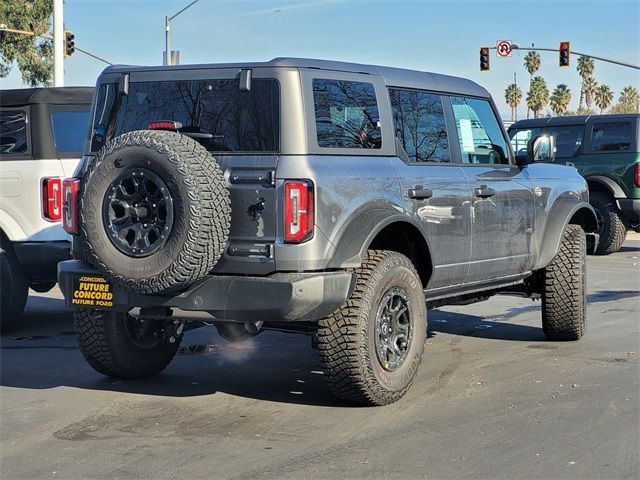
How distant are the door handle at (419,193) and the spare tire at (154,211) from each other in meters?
1.31

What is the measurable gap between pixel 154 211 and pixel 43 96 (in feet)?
11.8

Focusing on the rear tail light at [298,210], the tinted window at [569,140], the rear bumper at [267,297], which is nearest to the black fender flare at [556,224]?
the rear bumper at [267,297]

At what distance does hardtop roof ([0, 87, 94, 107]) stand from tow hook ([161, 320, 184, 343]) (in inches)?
115

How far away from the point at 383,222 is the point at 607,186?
10.6 metres

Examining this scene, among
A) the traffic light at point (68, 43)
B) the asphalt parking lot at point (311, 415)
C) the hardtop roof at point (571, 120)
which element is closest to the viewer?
the asphalt parking lot at point (311, 415)

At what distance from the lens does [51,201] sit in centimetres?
794

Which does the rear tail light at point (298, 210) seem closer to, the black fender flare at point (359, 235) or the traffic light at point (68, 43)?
the black fender flare at point (359, 235)

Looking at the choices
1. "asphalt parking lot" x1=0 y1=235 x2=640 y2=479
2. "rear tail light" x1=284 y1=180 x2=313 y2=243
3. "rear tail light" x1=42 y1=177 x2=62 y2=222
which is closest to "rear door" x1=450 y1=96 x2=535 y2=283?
"asphalt parking lot" x1=0 y1=235 x2=640 y2=479

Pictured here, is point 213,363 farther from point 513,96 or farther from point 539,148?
point 513,96

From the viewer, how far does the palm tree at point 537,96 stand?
89062mm

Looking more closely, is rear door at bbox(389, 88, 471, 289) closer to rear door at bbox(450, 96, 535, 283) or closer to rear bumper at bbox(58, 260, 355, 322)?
rear door at bbox(450, 96, 535, 283)

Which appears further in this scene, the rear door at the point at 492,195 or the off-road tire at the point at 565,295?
the off-road tire at the point at 565,295

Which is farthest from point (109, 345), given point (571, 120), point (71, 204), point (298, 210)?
point (571, 120)

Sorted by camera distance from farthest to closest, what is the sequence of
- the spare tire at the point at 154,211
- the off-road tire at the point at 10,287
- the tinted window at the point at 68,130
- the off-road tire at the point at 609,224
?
the off-road tire at the point at 609,224
the tinted window at the point at 68,130
the off-road tire at the point at 10,287
the spare tire at the point at 154,211
